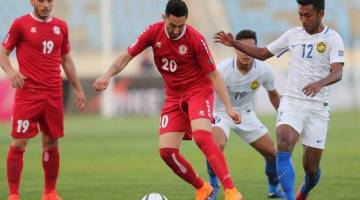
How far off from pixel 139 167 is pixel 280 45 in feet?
22.1

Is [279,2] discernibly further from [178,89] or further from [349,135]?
[178,89]

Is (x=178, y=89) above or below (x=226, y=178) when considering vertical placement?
above

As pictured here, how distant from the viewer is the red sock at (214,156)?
33.1 feet

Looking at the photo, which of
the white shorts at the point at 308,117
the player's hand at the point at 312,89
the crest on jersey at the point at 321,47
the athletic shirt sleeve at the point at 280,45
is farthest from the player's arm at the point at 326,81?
the athletic shirt sleeve at the point at 280,45

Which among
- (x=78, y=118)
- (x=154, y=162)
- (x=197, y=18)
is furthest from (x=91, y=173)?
(x=197, y=18)

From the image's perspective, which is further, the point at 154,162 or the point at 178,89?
the point at 154,162

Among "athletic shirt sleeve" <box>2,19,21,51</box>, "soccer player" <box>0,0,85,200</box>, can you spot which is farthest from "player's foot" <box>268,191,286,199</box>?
"athletic shirt sleeve" <box>2,19,21,51</box>

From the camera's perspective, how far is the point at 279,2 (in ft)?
140

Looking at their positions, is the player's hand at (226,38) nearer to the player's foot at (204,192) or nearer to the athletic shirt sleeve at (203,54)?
the athletic shirt sleeve at (203,54)

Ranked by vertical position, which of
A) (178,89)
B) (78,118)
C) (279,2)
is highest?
(279,2)

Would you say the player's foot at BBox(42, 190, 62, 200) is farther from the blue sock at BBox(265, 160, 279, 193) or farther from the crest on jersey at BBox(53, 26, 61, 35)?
the blue sock at BBox(265, 160, 279, 193)

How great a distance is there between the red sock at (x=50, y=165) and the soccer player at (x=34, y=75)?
223 mm

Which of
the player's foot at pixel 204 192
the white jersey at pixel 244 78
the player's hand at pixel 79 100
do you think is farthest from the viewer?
the white jersey at pixel 244 78

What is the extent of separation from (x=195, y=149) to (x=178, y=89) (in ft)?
36.1
